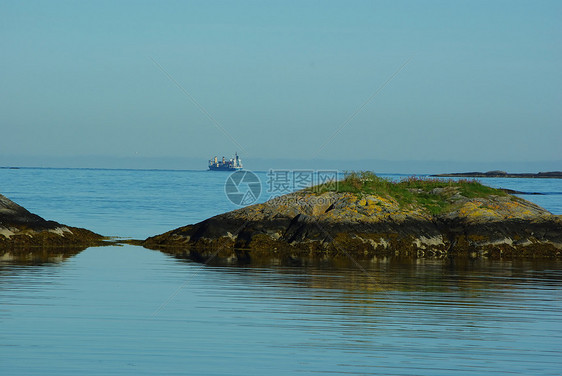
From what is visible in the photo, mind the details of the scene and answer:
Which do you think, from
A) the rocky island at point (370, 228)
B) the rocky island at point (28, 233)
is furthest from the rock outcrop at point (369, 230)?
the rocky island at point (28, 233)

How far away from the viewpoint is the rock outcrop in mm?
23047

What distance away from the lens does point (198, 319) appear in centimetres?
1208

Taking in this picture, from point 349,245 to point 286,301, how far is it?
932cm

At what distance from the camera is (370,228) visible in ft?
76.7

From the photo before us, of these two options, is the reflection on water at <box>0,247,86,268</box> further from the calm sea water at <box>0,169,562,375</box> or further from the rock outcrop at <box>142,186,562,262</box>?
the rock outcrop at <box>142,186,562,262</box>

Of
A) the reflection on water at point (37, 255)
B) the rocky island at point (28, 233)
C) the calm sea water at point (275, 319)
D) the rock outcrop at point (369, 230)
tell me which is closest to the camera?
the calm sea water at point (275, 319)

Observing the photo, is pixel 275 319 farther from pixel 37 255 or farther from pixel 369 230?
pixel 369 230

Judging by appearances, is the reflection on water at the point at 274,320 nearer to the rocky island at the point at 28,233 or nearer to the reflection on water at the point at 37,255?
the reflection on water at the point at 37,255

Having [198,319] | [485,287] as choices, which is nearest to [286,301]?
[198,319]

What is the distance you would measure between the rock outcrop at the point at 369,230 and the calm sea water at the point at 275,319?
9.83ft

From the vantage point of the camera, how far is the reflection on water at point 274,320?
9.40 meters

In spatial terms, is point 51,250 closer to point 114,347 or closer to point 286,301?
point 286,301

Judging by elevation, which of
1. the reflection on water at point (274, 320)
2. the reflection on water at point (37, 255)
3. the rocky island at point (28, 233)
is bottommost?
the reflection on water at point (274, 320)

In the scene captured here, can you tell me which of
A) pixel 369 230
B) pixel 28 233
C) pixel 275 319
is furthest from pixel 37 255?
pixel 275 319
